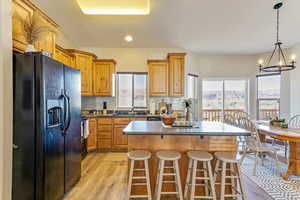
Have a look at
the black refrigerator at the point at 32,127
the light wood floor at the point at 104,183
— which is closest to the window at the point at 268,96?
the light wood floor at the point at 104,183

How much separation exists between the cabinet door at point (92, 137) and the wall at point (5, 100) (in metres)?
2.43

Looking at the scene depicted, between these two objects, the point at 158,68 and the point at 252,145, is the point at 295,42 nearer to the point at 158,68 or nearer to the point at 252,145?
the point at 252,145

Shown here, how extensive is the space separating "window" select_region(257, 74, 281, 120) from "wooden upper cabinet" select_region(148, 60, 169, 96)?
3225mm

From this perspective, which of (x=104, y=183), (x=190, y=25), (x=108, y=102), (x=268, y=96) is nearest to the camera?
(x=104, y=183)

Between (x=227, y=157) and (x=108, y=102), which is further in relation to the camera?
(x=108, y=102)

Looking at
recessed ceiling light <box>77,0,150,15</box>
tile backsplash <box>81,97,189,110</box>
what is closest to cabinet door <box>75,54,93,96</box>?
tile backsplash <box>81,97,189,110</box>

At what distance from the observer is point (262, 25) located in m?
4.02

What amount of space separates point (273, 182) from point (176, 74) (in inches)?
123

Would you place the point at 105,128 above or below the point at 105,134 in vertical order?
above

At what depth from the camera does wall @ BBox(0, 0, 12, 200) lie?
1.65 metres

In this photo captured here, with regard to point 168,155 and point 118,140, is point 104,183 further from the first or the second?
point 118,140

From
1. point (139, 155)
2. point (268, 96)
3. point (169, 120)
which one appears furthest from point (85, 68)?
point (268, 96)

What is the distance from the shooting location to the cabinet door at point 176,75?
4.72 metres

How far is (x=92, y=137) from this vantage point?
4.27m
